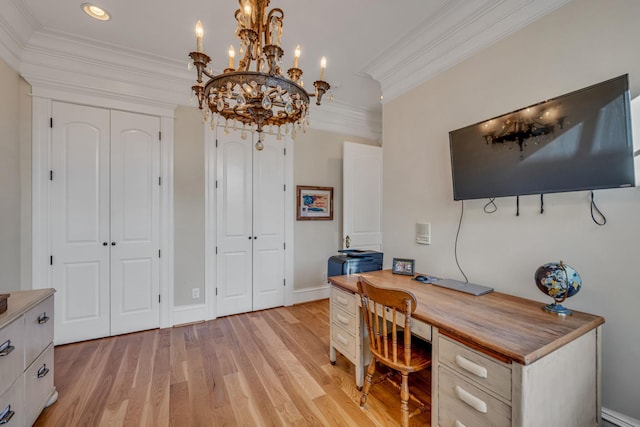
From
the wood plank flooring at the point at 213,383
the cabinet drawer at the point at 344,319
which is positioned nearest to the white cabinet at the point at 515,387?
the wood plank flooring at the point at 213,383

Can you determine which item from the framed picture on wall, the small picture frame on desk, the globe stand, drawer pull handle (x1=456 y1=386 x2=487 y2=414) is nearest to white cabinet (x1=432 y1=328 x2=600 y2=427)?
drawer pull handle (x1=456 y1=386 x2=487 y2=414)

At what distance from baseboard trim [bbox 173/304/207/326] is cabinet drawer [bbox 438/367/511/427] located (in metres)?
2.64

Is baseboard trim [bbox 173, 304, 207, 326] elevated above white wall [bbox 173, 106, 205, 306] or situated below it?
below

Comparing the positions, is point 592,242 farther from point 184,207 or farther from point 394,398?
point 184,207

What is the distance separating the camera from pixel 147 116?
9.17 ft

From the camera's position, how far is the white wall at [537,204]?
126 cm

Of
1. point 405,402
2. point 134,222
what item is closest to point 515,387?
point 405,402

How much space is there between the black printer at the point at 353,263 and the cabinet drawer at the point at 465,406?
1209 mm

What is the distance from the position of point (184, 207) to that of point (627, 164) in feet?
11.2

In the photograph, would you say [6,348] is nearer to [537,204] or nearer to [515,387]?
[515,387]

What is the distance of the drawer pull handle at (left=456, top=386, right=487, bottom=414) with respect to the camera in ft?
3.57

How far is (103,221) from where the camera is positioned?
8.57ft

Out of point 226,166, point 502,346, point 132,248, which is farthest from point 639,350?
point 132,248

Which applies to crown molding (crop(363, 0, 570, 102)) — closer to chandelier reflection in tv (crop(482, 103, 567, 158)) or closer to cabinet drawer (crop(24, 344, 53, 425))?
chandelier reflection in tv (crop(482, 103, 567, 158))
